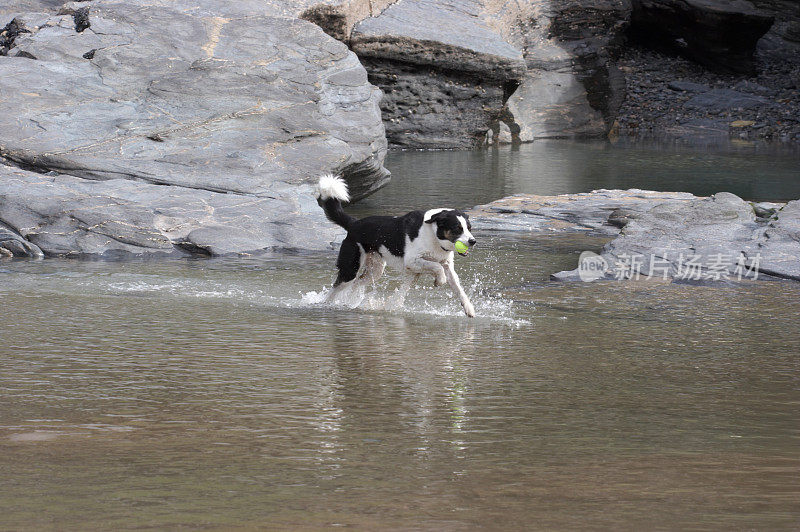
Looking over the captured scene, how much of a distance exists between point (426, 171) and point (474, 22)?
6.04 m

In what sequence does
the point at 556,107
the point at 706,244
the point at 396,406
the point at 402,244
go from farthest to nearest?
the point at 556,107
the point at 706,244
the point at 402,244
the point at 396,406

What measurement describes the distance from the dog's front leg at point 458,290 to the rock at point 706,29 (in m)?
19.8

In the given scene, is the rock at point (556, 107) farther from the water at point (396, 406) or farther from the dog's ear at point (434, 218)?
the dog's ear at point (434, 218)

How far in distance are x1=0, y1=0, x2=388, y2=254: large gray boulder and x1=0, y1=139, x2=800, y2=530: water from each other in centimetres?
169

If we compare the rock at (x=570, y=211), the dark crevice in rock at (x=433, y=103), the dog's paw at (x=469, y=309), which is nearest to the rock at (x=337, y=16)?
the dark crevice in rock at (x=433, y=103)

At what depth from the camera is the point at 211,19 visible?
1220cm

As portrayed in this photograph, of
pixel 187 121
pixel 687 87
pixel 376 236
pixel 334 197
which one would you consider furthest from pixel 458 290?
pixel 687 87

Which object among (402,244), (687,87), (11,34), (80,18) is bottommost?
(402,244)

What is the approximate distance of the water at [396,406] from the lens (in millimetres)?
2699

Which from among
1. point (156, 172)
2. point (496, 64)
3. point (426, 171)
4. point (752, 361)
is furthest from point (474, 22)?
point (752, 361)

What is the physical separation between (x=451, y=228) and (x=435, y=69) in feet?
42.7

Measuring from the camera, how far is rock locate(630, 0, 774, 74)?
23297mm

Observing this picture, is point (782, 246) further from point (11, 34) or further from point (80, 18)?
point (11, 34)

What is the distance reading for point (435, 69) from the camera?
59.8ft
